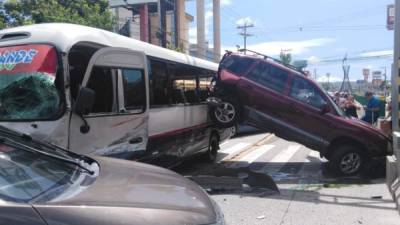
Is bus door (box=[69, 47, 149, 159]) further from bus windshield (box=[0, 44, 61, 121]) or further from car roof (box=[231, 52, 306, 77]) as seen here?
car roof (box=[231, 52, 306, 77])

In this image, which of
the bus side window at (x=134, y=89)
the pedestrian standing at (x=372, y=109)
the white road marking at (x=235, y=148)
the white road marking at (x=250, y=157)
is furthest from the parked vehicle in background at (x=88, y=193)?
the pedestrian standing at (x=372, y=109)

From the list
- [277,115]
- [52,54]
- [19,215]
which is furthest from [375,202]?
[19,215]

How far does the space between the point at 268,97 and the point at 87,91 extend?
533 cm

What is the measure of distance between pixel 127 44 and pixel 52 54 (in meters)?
1.92

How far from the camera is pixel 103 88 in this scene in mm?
6992

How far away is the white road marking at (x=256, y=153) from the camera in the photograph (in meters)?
12.8

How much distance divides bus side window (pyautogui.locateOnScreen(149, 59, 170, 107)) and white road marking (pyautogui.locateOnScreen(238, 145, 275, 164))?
3.95 meters

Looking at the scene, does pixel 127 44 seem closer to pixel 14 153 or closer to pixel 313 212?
pixel 313 212

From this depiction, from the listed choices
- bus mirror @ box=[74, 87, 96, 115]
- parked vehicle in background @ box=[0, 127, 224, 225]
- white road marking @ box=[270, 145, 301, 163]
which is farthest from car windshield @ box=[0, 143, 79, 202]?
white road marking @ box=[270, 145, 301, 163]

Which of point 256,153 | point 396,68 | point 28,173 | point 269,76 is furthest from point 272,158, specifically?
point 28,173

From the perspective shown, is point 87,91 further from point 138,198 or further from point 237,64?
point 237,64

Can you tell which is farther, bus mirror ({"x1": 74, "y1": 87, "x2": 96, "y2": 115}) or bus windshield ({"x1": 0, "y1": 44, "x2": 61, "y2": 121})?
bus windshield ({"x1": 0, "y1": 44, "x2": 61, "y2": 121})

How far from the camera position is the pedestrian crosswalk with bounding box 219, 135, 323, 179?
36.8 feet

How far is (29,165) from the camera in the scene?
3.06 metres
